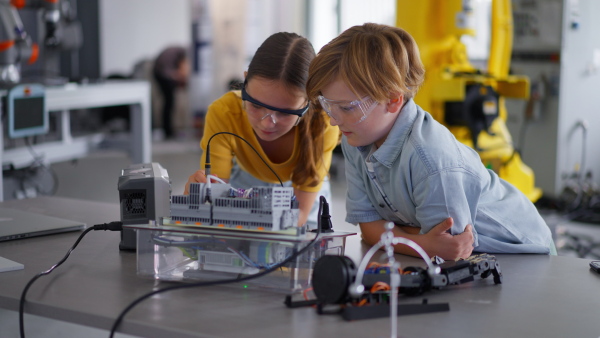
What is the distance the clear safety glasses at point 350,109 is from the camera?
4.29 feet

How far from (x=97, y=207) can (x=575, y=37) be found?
413cm

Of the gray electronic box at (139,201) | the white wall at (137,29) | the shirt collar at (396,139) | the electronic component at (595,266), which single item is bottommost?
the electronic component at (595,266)

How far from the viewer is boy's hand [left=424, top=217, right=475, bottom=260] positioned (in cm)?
127

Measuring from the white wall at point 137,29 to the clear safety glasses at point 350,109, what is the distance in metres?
7.74

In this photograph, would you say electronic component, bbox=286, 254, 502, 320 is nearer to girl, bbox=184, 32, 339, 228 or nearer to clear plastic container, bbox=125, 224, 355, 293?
clear plastic container, bbox=125, 224, 355, 293

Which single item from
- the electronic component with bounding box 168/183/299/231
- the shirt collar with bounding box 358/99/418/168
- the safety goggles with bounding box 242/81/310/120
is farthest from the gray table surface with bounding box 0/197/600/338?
the safety goggles with bounding box 242/81/310/120

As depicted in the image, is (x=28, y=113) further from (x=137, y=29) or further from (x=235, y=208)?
(x=137, y=29)

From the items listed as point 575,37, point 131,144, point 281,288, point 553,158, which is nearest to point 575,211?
point 553,158

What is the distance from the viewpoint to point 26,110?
3797 mm

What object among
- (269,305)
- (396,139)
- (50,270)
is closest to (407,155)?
(396,139)

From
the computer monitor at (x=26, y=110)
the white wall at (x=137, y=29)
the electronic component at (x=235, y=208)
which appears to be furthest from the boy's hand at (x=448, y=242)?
the white wall at (x=137, y=29)

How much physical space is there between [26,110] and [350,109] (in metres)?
2.99

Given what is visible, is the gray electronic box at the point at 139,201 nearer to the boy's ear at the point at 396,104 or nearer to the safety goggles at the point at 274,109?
the safety goggles at the point at 274,109

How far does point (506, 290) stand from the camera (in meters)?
1.13
